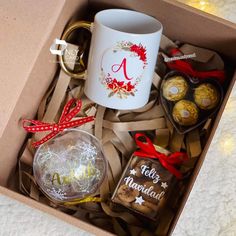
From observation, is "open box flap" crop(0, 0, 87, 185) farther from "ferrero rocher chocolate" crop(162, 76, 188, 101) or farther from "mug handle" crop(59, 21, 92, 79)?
"ferrero rocher chocolate" crop(162, 76, 188, 101)

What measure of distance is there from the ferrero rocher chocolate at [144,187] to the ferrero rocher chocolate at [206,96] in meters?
0.12

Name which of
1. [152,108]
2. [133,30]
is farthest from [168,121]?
[133,30]

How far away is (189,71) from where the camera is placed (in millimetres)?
697

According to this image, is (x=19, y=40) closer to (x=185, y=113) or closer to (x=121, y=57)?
(x=121, y=57)

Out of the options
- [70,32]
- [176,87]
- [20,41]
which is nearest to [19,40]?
[20,41]

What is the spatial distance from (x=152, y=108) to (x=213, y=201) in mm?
203

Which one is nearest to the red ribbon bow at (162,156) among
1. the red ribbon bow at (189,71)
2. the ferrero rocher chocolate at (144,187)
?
the ferrero rocher chocolate at (144,187)

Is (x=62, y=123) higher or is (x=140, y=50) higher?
(x=140, y=50)

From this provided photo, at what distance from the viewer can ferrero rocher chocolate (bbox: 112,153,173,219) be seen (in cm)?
67

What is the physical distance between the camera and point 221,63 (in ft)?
2.27

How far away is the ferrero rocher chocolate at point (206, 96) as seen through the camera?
2.23 feet

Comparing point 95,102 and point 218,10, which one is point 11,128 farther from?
point 218,10

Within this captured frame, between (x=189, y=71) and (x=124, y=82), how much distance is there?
120mm

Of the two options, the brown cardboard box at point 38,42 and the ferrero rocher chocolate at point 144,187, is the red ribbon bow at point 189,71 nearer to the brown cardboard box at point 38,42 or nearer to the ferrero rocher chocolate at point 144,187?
the brown cardboard box at point 38,42
